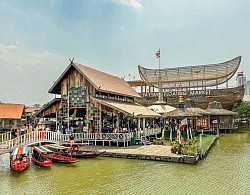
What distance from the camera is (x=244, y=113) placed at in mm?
39188

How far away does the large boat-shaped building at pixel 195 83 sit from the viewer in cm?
3741

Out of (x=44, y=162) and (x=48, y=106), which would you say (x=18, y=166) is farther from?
(x=48, y=106)

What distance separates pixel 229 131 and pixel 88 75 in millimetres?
23272

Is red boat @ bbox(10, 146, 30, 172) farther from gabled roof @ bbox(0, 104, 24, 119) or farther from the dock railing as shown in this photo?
gabled roof @ bbox(0, 104, 24, 119)

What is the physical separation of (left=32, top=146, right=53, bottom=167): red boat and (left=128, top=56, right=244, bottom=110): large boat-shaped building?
22.1 metres

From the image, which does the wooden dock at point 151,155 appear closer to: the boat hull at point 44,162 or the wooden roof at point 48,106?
the boat hull at point 44,162

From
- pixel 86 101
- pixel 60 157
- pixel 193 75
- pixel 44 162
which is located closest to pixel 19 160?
pixel 44 162

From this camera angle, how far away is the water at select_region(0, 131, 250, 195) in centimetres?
951

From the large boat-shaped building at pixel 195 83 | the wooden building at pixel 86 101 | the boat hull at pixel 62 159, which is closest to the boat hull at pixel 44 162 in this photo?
the boat hull at pixel 62 159

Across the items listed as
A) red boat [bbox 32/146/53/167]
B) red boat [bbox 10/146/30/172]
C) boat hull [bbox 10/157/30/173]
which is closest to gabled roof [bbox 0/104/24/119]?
red boat [bbox 32/146/53/167]

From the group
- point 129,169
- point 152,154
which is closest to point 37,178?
point 129,169

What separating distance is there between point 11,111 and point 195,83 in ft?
101

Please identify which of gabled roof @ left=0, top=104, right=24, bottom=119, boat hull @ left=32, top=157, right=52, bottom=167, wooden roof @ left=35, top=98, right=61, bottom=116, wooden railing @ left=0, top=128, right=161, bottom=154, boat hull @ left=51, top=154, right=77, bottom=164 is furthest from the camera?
gabled roof @ left=0, top=104, right=24, bottom=119

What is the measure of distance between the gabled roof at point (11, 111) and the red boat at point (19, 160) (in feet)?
105
